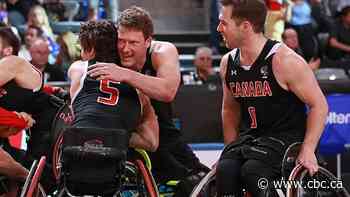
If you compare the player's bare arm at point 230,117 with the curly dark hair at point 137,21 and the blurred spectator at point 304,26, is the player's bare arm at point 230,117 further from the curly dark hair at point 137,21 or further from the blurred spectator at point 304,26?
the blurred spectator at point 304,26

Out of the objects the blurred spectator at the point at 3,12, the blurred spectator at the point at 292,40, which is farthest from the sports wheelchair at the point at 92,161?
the blurred spectator at the point at 292,40

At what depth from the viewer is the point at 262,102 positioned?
5035 mm

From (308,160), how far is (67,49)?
636cm

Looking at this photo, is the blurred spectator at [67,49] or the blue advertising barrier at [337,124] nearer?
the blue advertising barrier at [337,124]

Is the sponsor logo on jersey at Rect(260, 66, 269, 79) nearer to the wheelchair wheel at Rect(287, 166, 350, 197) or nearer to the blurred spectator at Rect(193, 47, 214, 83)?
the wheelchair wheel at Rect(287, 166, 350, 197)

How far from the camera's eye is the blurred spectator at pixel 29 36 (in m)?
10.4

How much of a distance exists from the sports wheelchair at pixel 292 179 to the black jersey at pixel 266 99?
157mm

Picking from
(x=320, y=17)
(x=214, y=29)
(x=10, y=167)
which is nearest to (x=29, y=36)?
(x=214, y=29)

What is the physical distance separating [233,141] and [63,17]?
708 centimetres

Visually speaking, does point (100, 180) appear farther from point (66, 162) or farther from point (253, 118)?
point (253, 118)

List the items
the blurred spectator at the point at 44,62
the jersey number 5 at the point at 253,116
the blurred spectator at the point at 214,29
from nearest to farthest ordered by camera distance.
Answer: the jersey number 5 at the point at 253,116
the blurred spectator at the point at 44,62
the blurred spectator at the point at 214,29

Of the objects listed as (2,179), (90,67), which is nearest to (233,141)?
(90,67)

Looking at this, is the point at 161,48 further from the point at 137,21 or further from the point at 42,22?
the point at 42,22

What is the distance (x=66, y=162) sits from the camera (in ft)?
15.0
